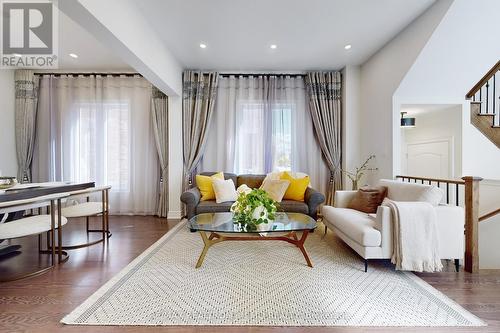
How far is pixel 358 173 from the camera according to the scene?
450cm

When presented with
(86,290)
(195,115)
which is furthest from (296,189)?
(86,290)

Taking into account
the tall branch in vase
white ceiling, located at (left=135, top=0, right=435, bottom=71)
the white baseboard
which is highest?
white ceiling, located at (left=135, top=0, right=435, bottom=71)

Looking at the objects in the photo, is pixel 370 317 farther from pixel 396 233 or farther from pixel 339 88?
pixel 339 88

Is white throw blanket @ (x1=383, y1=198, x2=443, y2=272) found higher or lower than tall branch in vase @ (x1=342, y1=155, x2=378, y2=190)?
lower

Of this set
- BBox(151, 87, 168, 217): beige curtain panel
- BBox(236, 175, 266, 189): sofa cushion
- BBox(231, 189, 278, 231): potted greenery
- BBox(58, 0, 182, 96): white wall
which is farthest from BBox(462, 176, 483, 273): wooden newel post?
BBox(151, 87, 168, 217): beige curtain panel

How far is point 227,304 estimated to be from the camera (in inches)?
71.8

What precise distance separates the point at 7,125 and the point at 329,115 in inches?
243

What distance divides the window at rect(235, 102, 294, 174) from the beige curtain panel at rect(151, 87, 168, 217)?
1406 mm

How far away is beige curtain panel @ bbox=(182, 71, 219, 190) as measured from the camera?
15.0ft

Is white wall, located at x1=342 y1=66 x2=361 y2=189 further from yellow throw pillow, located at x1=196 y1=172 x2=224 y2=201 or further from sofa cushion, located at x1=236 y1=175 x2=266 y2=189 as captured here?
yellow throw pillow, located at x1=196 y1=172 x2=224 y2=201

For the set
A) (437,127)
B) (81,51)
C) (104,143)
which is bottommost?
(104,143)

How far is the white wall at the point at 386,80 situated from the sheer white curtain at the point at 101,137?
A: 4146mm

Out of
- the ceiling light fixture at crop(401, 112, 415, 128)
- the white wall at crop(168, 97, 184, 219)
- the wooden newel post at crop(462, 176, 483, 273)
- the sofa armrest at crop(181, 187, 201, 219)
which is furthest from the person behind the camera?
the white wall at crop(168, 97, 184, 219)

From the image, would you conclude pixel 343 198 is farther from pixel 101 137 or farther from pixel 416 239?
pixel 101 137
